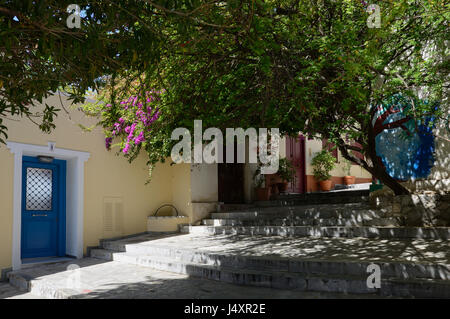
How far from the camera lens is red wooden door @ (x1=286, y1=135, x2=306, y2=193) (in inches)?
520

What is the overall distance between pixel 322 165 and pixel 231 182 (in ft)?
13.5

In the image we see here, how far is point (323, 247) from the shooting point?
6371 millimetres

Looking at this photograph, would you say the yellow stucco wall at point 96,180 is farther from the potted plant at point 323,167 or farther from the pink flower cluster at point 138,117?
the potted plant at point 323,167

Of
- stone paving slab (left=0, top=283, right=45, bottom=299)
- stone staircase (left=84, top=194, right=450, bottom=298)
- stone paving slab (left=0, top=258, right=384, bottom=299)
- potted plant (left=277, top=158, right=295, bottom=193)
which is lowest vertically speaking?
stone paving slab (left=0, top=283, right=45, bottom=299)

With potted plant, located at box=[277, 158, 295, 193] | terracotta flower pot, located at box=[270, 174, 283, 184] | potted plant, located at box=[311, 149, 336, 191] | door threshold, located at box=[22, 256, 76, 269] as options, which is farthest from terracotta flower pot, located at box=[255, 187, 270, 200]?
door threshold, located at box=[22, 256, 76, 269]

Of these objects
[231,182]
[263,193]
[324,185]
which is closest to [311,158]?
[324,185]

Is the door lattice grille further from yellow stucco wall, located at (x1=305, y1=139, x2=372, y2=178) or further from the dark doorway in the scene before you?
A: yellow stucco wall, located at (x1=305, y1=139, x2=372, y2=178)

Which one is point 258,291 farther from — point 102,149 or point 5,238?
point 102,149

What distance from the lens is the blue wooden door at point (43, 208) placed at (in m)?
8.43

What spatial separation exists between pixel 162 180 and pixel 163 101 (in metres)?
4.68

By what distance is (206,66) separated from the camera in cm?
570

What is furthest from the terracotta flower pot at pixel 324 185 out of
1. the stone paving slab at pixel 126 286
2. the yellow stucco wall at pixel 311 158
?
the stone paving slab at pixel 126 286

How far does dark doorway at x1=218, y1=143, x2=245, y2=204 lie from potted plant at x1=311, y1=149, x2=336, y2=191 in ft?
11.2
